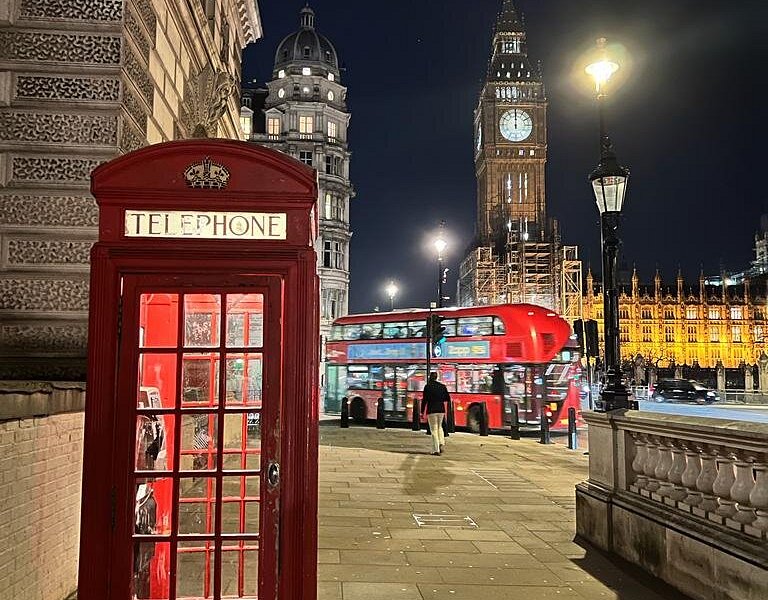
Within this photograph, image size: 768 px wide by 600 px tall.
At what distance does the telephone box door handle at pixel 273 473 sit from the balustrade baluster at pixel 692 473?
3941mm

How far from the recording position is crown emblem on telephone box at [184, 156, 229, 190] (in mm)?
3965

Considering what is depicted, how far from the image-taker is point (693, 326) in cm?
9856

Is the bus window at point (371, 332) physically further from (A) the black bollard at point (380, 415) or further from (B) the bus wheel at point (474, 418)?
(B) the bus wheel at point (474, 418)

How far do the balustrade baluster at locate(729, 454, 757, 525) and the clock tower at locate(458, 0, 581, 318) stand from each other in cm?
8802

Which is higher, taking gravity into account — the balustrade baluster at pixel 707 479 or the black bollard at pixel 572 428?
the balustrade baluster at pixel 707 479

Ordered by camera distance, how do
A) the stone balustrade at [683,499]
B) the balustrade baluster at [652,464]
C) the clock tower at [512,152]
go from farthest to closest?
1. the clock tower at [512,152]
2. the balustrade baluster at [652,464]
3. the stone balustrade at [683,499]

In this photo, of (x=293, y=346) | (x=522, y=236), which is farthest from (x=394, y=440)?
(x=522, y=236)

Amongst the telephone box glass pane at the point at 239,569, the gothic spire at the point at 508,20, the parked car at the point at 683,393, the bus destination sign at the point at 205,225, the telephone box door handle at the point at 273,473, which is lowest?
the parked car at the point at 683,393

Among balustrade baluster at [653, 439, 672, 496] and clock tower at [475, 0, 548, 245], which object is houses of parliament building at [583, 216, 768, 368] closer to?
clock tower at [475, 0, 548, 245]

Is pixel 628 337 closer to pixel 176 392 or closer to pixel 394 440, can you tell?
pixel 394 440

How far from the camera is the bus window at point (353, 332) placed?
81.1 feet

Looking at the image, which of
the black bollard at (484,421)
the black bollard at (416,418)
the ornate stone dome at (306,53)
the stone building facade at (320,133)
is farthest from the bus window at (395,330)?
the ornate stone dome at (306,53)

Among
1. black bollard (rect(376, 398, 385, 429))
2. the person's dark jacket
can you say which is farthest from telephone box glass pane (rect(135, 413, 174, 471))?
black bollard (rect(376, 398, 385, 429))

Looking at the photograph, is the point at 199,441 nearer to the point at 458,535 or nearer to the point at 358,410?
the point at 458,535
